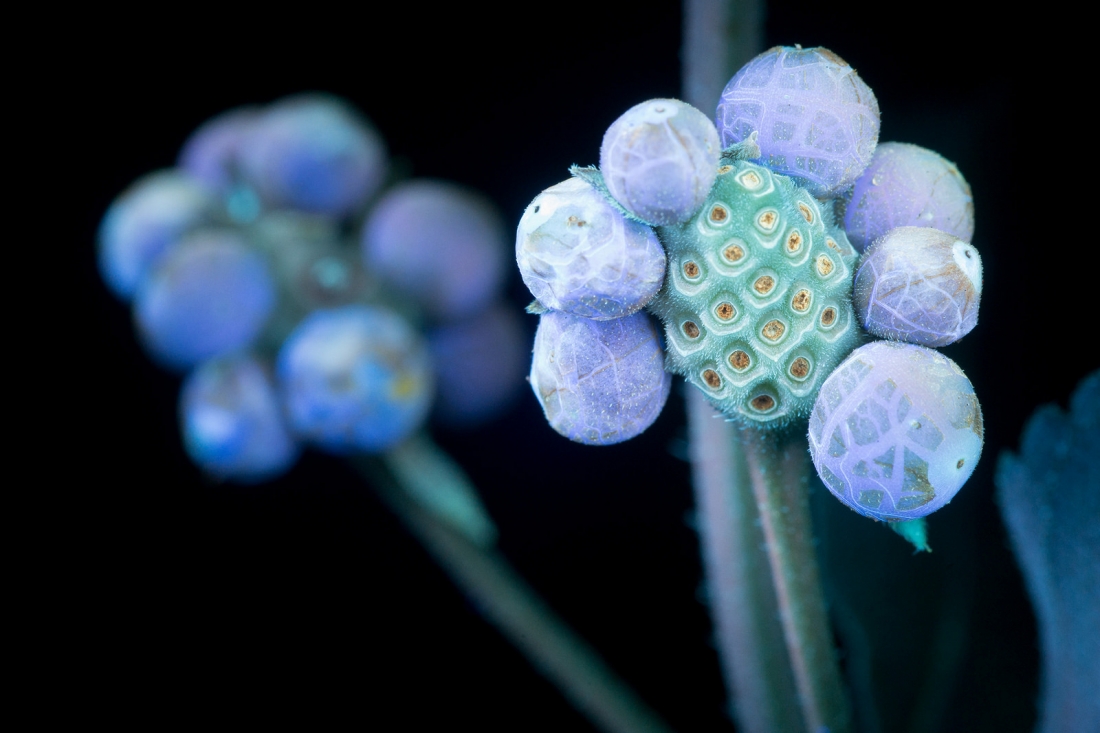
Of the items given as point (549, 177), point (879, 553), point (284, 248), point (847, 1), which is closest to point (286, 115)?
point (284, 248)

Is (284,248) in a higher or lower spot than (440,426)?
higher

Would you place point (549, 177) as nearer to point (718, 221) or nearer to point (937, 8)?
point (937, 8)

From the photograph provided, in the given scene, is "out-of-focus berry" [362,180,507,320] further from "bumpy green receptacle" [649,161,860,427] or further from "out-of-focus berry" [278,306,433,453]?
"bumpy green receptacle" [649,161,860,427]

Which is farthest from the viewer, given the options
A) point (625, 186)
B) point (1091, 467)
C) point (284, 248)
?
point (284, 248)

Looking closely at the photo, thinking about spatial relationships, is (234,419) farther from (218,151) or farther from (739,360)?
(739,360)

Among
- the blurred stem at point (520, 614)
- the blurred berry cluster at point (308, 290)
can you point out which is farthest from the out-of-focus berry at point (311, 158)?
the blurred stem at point (520, 614)

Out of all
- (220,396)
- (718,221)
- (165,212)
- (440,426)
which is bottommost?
(440,426)

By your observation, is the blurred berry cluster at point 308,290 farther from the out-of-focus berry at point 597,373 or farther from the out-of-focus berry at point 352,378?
the out-of-focus berry at point 597,373

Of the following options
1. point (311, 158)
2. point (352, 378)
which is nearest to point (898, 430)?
point (352, 378)
